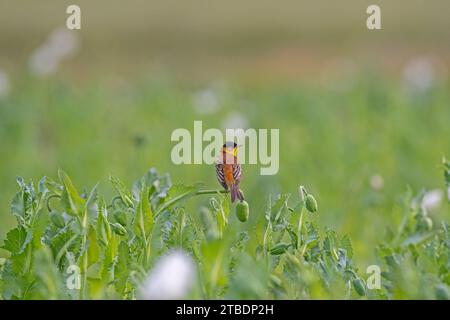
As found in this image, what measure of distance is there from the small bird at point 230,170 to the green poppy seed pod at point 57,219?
295mm

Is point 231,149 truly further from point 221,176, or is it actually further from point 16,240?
point 16,240

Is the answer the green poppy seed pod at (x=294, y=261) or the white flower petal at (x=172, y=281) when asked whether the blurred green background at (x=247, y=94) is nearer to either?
the green poppy seed pod at (x=294, y=261)

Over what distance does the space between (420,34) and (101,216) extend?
5.63 m

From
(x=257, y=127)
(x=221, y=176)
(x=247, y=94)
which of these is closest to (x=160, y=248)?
(x=221, y=176)

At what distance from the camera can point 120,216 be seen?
1803mm

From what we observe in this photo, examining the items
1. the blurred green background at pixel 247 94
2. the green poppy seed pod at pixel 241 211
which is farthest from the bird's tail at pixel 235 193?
the blurred green background at pixel 247 94

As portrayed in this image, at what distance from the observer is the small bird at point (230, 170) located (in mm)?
1894

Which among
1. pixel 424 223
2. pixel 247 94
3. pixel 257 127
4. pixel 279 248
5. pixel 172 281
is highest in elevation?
pixel 247 94

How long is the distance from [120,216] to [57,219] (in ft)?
0.35

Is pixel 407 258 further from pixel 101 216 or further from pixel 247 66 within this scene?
pixel 247 66

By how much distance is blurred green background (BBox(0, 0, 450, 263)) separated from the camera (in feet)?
13.8

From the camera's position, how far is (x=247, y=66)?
770 centimetres

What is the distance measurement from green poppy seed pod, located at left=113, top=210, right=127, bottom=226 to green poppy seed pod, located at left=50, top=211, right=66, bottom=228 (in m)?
0.09

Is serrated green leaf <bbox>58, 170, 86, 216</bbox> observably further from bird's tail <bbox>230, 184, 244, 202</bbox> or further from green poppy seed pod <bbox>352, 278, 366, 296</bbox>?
green poppy seed pod <bbox>352, 278, 366, 296</bbox>
